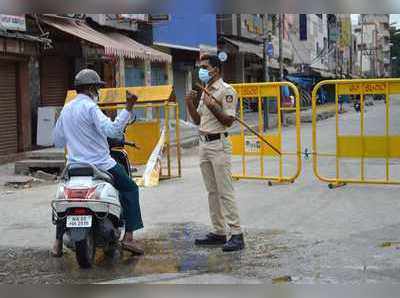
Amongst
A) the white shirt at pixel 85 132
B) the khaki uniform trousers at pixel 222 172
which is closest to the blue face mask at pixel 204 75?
the khaki uniform trousers at pixel 222 172

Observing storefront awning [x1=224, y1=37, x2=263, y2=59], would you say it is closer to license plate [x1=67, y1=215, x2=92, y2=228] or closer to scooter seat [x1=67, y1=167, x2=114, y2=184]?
scooter seat [x1=67, y1=167, x2=114, y2=184]

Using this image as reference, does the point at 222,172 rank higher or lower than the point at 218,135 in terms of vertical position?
lower

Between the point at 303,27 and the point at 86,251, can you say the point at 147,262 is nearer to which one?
the point at 86,251

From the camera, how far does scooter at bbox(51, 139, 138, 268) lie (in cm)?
595

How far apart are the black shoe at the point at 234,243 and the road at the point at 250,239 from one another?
80mm

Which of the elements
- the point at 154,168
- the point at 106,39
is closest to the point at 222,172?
the point at 154,168

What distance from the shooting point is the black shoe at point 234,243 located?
265 inches

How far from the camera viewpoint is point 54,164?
13438 millimetres

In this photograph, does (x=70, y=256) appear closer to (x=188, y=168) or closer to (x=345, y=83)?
(x=345, y=83)

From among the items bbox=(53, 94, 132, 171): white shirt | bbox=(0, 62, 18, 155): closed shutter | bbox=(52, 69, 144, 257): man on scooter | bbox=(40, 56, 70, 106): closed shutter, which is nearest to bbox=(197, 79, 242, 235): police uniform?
bbox=(52, 69, 144, 257): man on scooter

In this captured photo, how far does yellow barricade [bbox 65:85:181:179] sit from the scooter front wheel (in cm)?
529

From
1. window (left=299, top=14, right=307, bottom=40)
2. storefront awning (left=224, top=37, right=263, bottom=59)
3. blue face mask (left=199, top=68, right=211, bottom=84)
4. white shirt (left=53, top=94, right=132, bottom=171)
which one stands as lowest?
white shirt (left=53, top=94, right=132, bottom=171)

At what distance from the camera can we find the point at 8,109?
667 inches

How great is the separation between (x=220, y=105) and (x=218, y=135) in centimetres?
29
